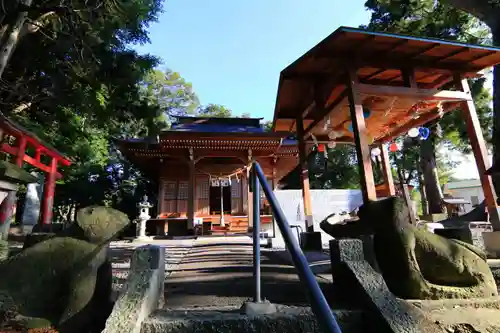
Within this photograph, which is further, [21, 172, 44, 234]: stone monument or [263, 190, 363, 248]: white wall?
[21, 172, 44, 234]: stone monument

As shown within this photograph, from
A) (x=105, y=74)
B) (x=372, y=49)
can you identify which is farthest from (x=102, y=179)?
(x=372, y=49)

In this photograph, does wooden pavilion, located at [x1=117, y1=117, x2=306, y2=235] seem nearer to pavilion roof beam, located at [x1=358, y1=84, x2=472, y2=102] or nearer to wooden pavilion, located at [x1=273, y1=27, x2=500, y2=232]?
wooden pavilion, located at [x1=273, y1=27, x2=500, y2=232]

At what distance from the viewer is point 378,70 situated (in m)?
6.00

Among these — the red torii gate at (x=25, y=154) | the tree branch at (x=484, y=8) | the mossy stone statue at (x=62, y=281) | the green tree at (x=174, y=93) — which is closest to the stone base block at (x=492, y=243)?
the tree branch at (x=484, y=8)

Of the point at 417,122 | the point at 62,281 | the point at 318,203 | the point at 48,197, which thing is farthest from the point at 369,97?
the point at 48,197

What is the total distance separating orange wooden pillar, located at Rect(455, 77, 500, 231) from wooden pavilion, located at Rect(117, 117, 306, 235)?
19.0ft

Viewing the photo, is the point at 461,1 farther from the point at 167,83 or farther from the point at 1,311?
the point at 167,83

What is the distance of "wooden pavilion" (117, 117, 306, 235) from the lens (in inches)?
434

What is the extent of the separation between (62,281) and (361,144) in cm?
470

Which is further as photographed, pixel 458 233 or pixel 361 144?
pixel 361 144

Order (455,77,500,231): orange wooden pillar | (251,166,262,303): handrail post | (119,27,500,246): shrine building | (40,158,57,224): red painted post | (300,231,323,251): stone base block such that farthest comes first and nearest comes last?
(40,158,57,224): red painted post → (300,231,323,251): stone base block → (119,27,500,246): shrine building → (455,77,500,231): orange wooden pillar → (251,166,262,303): handrail post

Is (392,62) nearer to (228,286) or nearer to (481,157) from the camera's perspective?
(481,157)

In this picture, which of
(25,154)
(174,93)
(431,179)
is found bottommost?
(431,179)

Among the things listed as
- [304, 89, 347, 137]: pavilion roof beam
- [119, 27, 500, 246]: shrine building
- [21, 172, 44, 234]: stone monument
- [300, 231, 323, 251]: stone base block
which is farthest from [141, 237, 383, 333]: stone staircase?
[21, 172, 44, 234]: stone monument
